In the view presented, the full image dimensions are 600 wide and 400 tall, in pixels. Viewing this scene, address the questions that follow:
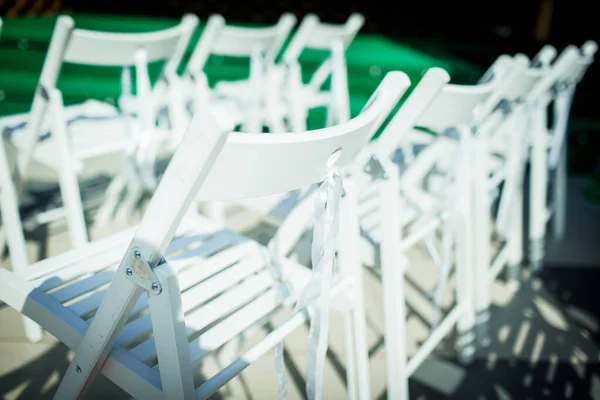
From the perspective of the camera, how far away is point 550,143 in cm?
247

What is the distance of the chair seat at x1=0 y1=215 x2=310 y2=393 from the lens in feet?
Result: 3.42

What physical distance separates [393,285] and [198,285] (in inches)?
19.3

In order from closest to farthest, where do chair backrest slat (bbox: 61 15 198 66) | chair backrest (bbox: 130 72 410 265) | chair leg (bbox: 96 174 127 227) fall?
1. chair backrest (bbox: 130 72 410 265)
2. chair backrest slat (bbox: 61 15 198 66)
3. chair leg (bbox: 96 174 127 227)

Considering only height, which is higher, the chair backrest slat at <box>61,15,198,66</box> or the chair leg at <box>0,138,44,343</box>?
the chair backrest slat at <box>61,15,198,66</box>

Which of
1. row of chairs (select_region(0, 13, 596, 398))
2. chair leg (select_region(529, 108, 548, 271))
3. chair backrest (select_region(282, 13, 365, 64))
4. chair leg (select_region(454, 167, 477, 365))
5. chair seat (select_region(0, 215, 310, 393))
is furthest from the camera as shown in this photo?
chair backrest (select_region(282, 13, 365, 64))

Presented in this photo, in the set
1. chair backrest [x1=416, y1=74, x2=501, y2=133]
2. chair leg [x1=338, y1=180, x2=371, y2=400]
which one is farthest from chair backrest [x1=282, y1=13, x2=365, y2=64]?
chair leg [x1=338, y1=180, x2=371, y2=400]

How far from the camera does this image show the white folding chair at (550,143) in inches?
82.1

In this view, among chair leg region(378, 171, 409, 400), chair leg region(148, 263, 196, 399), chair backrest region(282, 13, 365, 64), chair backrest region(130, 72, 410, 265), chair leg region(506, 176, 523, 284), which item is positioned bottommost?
chair leg region(506, 176, 523, 284)

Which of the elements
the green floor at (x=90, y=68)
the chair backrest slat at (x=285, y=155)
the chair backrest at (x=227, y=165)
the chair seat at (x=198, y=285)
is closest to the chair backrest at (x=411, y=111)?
the chair backrest slat at (x=285, y=155)

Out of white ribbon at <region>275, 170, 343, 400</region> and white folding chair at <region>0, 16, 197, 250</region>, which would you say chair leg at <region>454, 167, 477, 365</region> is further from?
white folding chair at <region>0, 16, 197, 250</region>

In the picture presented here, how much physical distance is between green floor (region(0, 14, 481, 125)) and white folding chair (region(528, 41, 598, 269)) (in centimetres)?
166

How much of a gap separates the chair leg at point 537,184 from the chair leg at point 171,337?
6.03ft

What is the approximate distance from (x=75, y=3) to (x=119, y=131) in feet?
16.2

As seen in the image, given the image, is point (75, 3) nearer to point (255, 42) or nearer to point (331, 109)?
point (255, 42)
